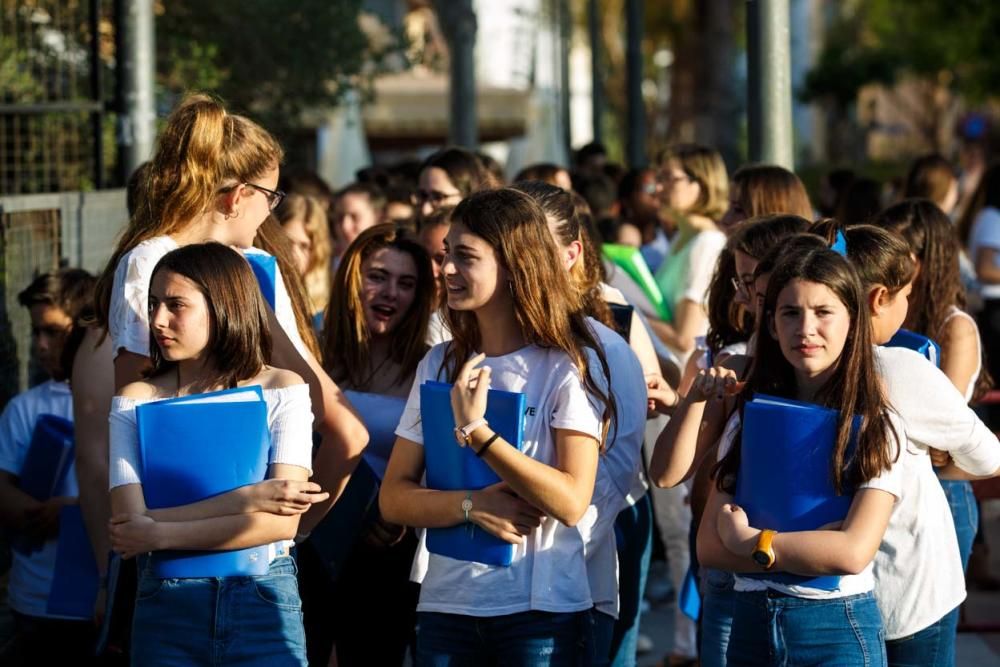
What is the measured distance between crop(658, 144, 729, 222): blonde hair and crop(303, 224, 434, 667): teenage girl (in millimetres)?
2255

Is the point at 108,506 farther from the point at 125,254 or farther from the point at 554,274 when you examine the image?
the point at 554,274

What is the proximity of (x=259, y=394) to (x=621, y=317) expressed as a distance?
60.4 inches

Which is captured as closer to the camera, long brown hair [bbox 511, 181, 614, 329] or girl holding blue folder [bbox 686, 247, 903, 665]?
girl holding blue folder [bbox 686, 247, 903, 665]

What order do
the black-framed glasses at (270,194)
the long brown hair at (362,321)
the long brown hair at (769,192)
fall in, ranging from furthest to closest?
the long brown hair at (769,192) → the long brown hair at (362,321) → the black-framed glasses at (270,194)

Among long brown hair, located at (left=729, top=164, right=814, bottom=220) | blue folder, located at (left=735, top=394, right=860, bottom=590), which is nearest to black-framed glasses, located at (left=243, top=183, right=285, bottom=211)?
blue folder, located at (left=735, top=394, right=860, bottom=590)

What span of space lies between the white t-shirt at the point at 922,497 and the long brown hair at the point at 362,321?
1.69m

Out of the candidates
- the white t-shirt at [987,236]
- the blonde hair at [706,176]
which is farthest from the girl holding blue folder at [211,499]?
the white t-shirt at [987,236]

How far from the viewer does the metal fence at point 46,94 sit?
8664 mm

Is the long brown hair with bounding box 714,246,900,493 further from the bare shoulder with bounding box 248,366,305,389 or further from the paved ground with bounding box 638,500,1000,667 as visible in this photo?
the paved ground with bounding box 638,500,1000,667

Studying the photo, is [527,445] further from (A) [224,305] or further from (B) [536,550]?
(A) [224,305]

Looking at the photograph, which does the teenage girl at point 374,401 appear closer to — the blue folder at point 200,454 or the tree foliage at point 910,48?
the blue folder at point 200,454

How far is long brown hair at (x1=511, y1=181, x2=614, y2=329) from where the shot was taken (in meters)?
4.64

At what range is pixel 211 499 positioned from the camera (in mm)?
3656

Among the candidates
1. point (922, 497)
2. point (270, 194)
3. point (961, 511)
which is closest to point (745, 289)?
point (922, 497)
